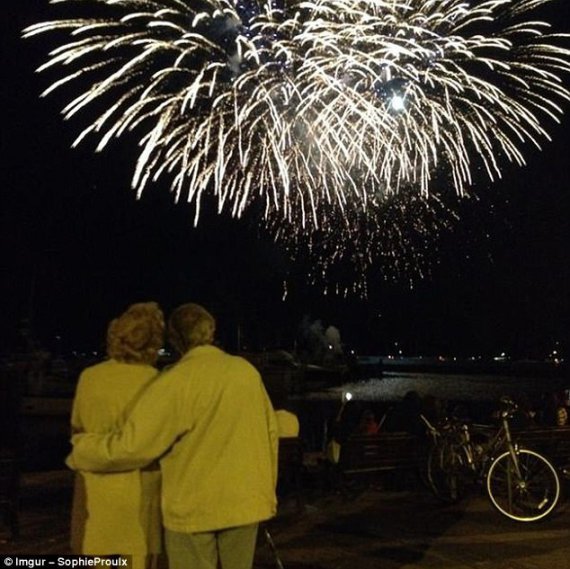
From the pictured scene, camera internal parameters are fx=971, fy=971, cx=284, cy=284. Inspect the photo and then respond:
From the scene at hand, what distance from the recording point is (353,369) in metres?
109

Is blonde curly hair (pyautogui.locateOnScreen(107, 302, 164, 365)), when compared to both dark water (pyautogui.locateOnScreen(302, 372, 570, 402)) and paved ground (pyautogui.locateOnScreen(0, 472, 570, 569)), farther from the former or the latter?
dark water (pyautogui.locateOnScreen(302, 372, 570, 402))

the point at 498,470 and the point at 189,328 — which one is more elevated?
the point at 189,328

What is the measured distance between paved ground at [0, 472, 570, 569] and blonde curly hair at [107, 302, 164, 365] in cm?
303

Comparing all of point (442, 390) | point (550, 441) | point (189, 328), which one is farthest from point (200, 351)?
point (442, 390)

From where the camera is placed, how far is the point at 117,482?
396 cm

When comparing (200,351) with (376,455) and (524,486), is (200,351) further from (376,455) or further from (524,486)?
(376,455)

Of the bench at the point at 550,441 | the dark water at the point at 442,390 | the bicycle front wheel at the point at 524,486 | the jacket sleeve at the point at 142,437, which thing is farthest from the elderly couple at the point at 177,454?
the dark water at the point at 442,390

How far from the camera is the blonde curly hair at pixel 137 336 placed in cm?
423

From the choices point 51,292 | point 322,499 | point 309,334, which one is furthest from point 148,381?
point 309,334

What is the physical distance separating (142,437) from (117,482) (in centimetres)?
36

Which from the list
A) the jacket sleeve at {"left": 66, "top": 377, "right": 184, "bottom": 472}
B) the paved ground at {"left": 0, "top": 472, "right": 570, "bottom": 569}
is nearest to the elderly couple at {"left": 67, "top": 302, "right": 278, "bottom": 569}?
the jacket sleeve at {"left": 66, "top": 377, "right": 184, "bottom": 472}

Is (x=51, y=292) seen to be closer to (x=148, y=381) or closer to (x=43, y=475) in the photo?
(x=43, y=475)

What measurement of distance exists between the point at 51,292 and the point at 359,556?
10063 centimetres

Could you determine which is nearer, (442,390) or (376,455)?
(376,455)
